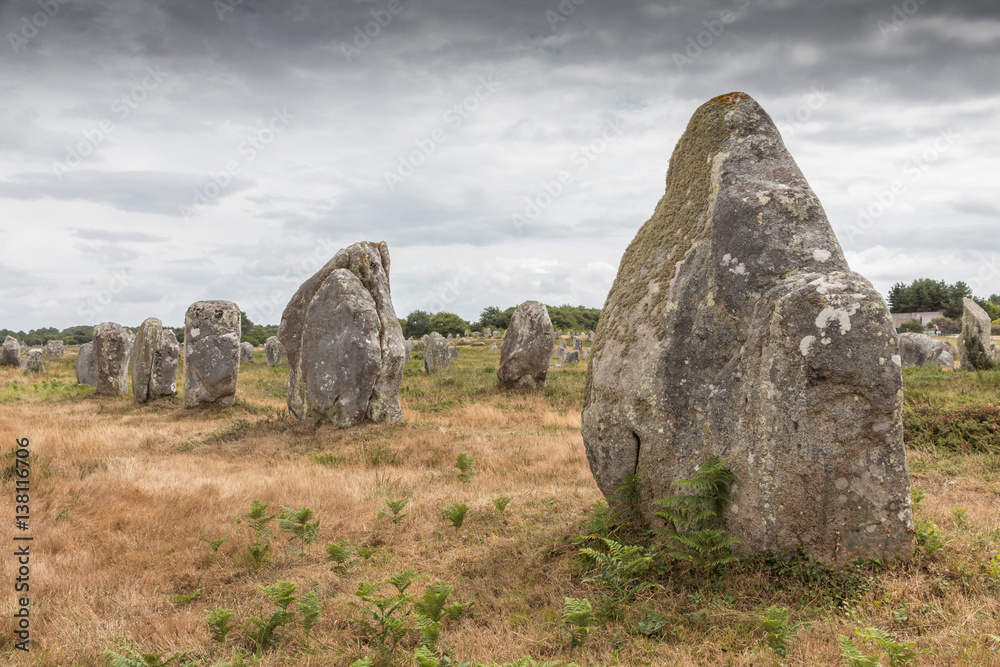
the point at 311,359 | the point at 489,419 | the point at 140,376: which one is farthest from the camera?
the point at 140,376

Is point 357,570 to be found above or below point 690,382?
below

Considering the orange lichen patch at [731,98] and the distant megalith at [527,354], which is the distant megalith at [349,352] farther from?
the orange lichen patch at [731,98]

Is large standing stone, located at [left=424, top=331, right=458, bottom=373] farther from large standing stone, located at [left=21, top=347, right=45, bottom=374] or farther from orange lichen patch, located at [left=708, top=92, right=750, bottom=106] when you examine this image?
orange lichen patch, located at [left=708, top=92, right=750, bottom=106]

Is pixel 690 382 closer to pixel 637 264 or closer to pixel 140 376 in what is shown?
pixel 637 264

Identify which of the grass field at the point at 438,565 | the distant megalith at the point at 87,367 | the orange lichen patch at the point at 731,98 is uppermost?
the orange lichen patch at the point at 731,98

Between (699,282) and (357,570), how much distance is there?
13.9 feet

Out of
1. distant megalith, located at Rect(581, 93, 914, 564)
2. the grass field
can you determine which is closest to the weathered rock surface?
the grass field

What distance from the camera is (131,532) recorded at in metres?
6.91

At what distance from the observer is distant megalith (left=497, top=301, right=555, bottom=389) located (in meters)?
20.5

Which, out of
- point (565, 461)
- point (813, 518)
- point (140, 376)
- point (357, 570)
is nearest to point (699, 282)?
point (813, 518)

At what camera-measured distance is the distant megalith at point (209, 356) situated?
16688 millimetres

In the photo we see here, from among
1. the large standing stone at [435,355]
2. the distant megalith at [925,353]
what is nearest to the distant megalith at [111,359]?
the large standing stone at [435,355]

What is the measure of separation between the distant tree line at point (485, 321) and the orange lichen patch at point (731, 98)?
6454cm

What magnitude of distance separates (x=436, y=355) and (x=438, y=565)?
2497 centimetres
